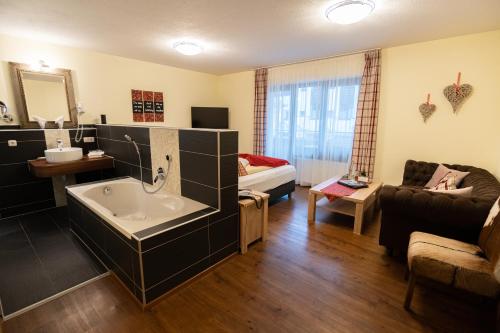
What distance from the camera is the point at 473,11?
7.41ft

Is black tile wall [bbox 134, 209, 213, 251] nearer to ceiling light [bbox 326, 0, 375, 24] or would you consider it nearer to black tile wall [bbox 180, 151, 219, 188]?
black tile wall [bbox 180, 151, 219, 188]

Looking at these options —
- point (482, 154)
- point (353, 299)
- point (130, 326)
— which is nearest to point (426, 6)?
point (482, 154)

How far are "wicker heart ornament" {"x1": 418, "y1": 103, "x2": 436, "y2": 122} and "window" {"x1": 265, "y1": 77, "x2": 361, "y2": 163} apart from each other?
888mm

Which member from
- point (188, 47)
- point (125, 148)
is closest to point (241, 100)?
point (188, 47)

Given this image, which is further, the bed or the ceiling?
the bed

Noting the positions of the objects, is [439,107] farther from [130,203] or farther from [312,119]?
[130,203]

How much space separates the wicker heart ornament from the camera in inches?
126

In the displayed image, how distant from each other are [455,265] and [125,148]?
3392 mm

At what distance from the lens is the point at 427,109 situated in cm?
322

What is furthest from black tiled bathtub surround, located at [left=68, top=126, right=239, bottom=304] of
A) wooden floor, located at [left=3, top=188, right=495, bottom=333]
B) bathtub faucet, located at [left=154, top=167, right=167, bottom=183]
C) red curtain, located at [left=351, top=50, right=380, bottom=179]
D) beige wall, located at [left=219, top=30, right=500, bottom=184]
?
beige wall, located at [left=219, top=30, right=500, bottom=184]

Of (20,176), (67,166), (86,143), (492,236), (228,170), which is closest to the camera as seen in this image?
(492,236)

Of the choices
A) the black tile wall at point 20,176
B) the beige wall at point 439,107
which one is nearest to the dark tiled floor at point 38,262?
the black tile wall at point 20,176

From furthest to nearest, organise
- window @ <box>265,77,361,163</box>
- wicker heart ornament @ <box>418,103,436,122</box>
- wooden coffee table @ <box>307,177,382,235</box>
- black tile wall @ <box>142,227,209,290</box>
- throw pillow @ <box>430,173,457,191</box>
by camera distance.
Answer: window @ <box>265,77,361,163</box>
wicker heart ornament @ <box>418,103,436,122</box>
wooden coffee table @ <box>307,177,382,235</box>
throw pillow @ <box>430,173,457,191</box>
black tile wall @ <box>142,227,209,290</box>

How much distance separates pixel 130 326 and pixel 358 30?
3.51m
